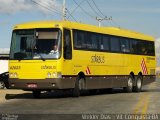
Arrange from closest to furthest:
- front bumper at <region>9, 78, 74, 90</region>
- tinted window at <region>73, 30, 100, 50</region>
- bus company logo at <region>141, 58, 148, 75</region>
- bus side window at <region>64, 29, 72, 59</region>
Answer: front bumper at <region>9, 78, 74, 90</region> < bus side window at <region>64, 29, 72, 59</region> < tinted window at <region>73, 30, 100, 50</region> < bus company logo at <region>141, 58, 148, 75</region>

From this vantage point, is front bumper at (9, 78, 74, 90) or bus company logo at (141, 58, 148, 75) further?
bus company logo at (141, 58, 148, 75)

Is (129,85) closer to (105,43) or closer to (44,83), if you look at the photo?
(105,43)

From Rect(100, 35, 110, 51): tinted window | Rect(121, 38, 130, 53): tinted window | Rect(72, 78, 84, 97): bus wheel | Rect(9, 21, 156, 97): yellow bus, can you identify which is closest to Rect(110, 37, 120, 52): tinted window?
Rect(9, 21, 156, 97): yellow bus

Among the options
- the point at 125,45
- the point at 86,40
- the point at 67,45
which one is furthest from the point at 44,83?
the point at 125,45

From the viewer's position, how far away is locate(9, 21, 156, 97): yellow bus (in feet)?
76.9

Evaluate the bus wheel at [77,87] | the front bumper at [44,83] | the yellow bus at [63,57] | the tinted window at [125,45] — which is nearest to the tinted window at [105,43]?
the yellow bus at [63,57]

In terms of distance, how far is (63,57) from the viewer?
23.7 metres

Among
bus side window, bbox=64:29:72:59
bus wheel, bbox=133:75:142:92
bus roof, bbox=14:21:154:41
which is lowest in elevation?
bus wheel, bbox=133:75:142:92

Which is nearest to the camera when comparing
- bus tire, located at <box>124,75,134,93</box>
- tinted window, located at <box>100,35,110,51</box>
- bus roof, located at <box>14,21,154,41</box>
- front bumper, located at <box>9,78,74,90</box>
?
front bumper, located at <box>9,78,74,90</box>

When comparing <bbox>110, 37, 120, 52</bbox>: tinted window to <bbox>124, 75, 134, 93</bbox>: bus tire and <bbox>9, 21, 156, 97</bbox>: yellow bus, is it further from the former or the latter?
<bbox>124, 75, 134, 93</bbox>: bus tire

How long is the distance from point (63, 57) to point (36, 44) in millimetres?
1347

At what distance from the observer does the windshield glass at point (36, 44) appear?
23406 millimetres

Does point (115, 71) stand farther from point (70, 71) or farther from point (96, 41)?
point (70, 71)

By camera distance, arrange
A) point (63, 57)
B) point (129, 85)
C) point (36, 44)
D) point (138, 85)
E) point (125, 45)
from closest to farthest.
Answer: point (36, 44) → point (63, 57) → point (125, 45) → point (129, 85) → point (138, 85)
